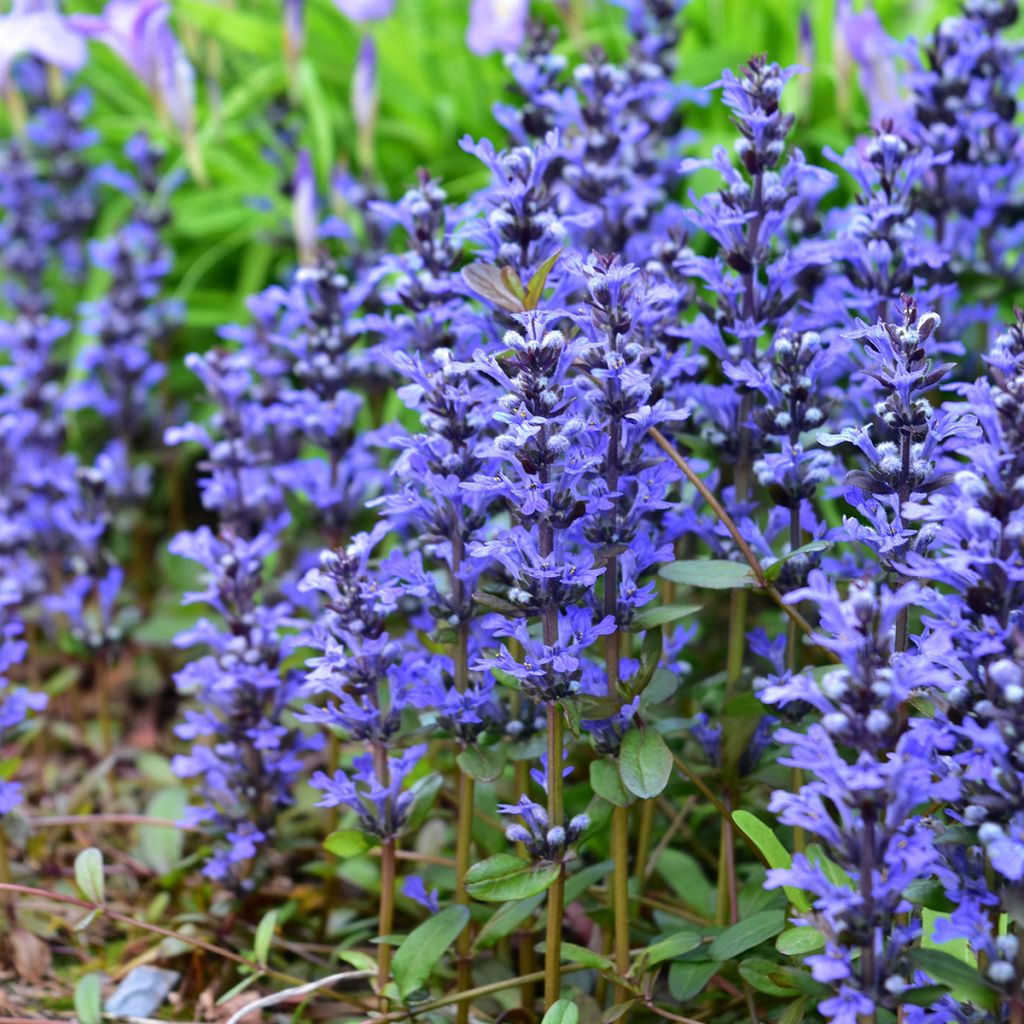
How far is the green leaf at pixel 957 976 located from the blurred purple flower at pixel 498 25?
2487mm

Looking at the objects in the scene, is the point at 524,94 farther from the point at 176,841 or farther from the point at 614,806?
the point at 176,841

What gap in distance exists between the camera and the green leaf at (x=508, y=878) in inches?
65.6

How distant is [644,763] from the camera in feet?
5.59

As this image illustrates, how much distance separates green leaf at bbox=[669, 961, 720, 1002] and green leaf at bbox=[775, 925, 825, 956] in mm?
305

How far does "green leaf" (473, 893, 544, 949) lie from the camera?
6.36ft

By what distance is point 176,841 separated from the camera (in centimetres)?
254

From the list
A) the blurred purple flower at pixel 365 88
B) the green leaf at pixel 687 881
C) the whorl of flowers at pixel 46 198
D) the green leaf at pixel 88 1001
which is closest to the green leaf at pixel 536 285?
the green leaf at pixel 687 881

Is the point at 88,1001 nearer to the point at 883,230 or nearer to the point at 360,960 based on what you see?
the point at 360,960

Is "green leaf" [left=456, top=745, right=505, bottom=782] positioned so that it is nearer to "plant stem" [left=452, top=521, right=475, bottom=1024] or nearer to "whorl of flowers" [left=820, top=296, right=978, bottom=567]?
"plant stem" [left=452, top=521, right=475, bottom=1024]

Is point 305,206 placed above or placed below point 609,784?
above

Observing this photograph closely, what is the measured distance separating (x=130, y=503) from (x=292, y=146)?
124 cm

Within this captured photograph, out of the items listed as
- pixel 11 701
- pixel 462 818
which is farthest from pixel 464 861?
pixel 11 701

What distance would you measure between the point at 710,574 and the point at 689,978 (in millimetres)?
602

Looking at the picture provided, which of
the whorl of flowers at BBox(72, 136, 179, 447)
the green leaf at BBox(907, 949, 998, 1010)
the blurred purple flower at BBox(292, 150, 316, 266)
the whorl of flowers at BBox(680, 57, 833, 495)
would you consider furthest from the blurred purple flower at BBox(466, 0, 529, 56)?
the green leaf at BBox(907, 949, 998, 1010)
